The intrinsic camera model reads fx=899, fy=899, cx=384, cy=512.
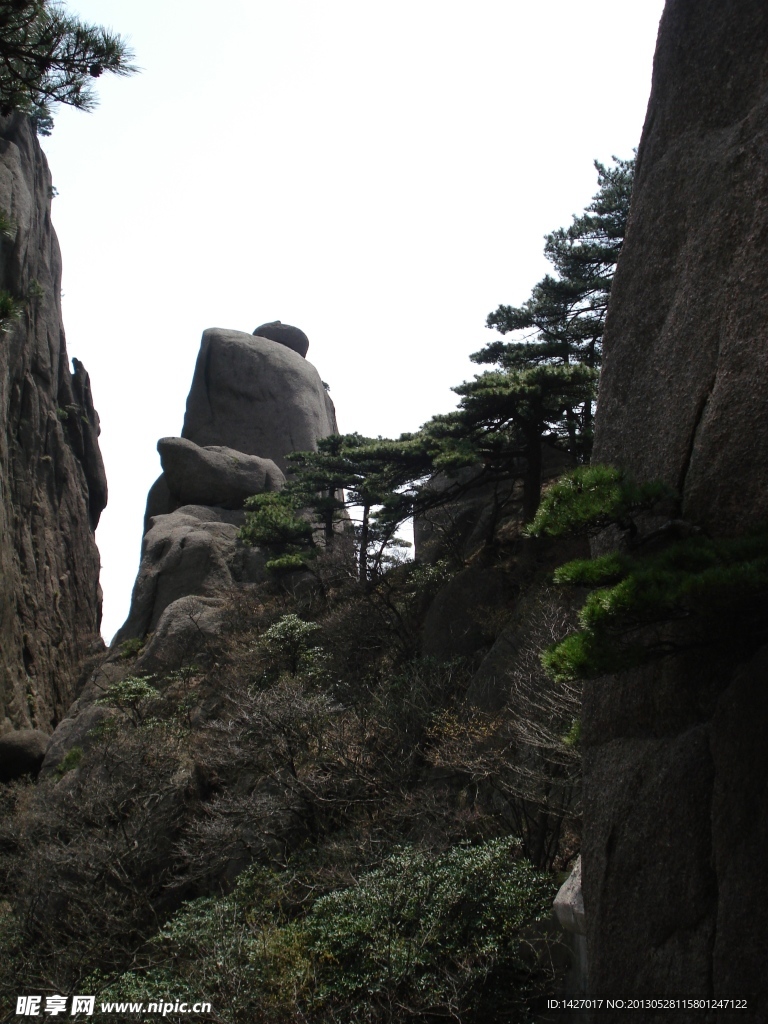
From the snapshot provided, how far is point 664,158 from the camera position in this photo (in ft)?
19.9

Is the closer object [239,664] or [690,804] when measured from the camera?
[690,804]

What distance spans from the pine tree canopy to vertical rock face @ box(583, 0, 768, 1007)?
14.2 ft

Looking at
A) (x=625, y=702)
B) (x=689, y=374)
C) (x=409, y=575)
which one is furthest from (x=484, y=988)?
(x=409, y=575)

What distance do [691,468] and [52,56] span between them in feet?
19.5

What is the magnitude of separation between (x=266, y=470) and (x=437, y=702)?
17769mm

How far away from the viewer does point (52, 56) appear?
7199mm

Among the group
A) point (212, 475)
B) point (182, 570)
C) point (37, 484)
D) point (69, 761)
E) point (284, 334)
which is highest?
point (284, 334)

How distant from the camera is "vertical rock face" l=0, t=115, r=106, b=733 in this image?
21922mm

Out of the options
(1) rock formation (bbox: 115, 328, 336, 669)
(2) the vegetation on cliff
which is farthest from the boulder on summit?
(2) the vegetation on cliff

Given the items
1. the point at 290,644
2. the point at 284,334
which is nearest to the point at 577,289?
the point at 290,644

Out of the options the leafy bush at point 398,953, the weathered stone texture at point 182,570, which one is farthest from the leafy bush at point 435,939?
the weathered stone texture at point 182,570

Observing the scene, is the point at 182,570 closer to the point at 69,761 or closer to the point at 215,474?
the point at 215,474

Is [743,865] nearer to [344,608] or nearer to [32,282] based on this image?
[344,608]

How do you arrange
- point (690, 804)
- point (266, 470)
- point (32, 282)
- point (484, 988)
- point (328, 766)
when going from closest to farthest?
1. point (690, 804)
2. point (484, 988)
3. point (328, 766)
4. point (32, 282)
5. point (266, 470)
